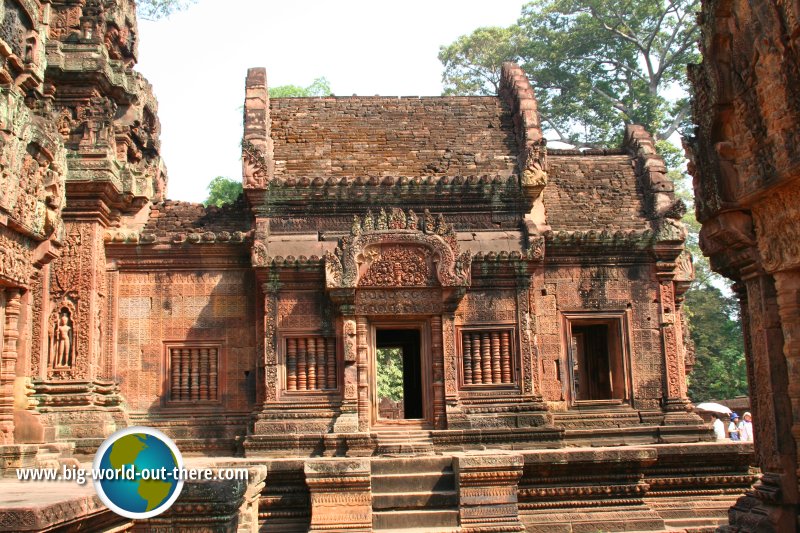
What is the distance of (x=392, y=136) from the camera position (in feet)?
49.3

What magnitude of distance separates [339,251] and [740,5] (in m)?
7.62

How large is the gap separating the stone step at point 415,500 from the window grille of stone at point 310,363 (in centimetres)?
299

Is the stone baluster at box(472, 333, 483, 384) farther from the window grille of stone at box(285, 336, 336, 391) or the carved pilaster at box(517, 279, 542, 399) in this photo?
the window grille of stone at box(285, 336, 336, 391)

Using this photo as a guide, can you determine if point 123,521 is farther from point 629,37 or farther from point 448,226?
point 629,37

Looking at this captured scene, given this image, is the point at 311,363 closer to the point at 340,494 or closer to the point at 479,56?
the point at 340,494

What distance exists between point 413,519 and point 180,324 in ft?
17.8

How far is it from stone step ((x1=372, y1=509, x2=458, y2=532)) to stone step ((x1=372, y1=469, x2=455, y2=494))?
0.46 m

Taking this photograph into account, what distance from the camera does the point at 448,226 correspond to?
1306 centimetres

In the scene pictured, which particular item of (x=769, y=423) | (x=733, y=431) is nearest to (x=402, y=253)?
(x=769, y=423)

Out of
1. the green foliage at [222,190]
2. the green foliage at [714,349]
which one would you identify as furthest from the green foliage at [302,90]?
the green foliage at [714,349]

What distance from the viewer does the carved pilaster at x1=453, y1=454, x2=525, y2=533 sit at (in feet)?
31.3

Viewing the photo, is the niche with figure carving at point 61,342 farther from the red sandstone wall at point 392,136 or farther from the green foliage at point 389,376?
the green foliage at point 389,376

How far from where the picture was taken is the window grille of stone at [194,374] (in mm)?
13242

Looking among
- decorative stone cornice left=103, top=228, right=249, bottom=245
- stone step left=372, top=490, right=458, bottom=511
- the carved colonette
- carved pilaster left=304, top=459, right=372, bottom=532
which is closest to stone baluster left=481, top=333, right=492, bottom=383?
stone step left=372, top=490, right=458, bottom=511
